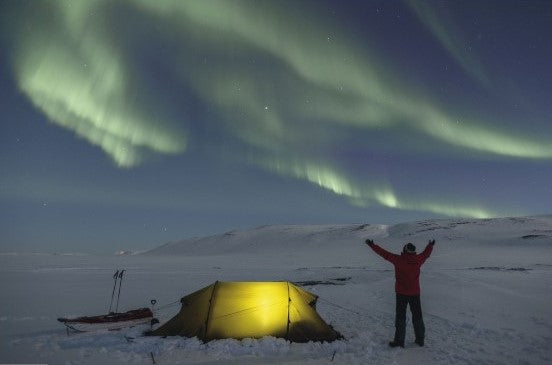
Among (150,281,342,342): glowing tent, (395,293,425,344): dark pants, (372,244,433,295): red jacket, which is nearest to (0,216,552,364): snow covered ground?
(395,293,425,344): dark pants

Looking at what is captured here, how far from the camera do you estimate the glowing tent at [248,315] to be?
11.0m

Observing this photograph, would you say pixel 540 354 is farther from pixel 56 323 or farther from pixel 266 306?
pixel 56 323

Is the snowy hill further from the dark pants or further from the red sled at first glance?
the dark pants

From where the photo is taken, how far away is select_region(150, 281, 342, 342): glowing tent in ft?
36.2

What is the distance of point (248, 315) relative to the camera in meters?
11.3

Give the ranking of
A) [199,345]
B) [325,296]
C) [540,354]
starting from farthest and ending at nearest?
1. [325,296]
2. [199,345]
3. [540,354]

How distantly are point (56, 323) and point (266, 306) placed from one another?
8.08m

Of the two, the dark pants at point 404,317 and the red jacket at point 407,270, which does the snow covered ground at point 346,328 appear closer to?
the dark pants at point 404,317

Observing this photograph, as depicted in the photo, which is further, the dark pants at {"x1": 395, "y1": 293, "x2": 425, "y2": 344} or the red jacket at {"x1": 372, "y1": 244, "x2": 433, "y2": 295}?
the red jacket at {"x1": 372, "y1": 244, "x2": 433, "y2": 295}

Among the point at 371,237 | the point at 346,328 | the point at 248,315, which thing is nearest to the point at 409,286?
the point at 346,328

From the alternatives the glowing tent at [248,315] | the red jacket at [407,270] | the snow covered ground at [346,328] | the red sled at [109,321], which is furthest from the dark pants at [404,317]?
the red sled at [109,321]

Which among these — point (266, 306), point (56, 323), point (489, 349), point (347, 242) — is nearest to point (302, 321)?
point (266, 306)

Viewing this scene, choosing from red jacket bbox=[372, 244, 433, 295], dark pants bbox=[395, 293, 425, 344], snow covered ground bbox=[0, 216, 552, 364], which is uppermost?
red jacket bbox=[372, 244, 433, 295]

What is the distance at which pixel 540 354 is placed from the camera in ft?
31.0
